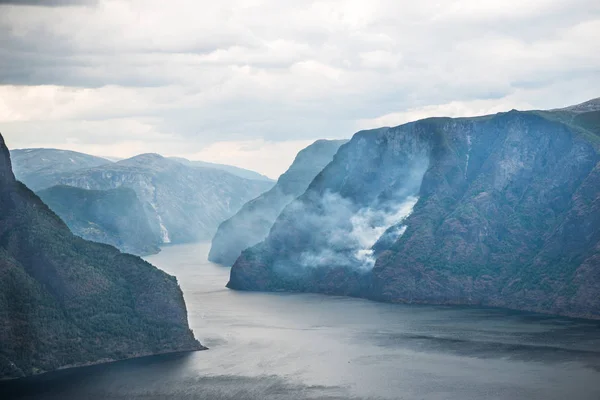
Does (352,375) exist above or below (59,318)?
below

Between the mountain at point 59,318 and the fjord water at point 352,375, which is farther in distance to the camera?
the mountain at point 59,318

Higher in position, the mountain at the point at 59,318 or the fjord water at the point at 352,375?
the mountain at the point at 59,318

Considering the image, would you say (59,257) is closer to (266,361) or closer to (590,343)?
(266,361)

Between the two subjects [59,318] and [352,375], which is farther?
[59,318]

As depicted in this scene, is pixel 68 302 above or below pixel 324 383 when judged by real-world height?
above

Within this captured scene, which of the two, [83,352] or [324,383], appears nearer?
[324,383]

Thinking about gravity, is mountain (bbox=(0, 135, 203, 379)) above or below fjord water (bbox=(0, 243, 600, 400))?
above

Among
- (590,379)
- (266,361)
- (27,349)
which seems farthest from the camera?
(266,361)

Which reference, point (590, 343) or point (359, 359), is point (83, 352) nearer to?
point (359, 359)

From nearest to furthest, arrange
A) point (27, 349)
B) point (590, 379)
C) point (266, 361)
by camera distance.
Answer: point (590, 379), point (27, 349), point (266, 361)

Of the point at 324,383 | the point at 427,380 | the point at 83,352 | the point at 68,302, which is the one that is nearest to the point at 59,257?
the point at 68,302

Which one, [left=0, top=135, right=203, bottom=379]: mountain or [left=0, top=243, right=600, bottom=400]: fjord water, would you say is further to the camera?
[left=0, top=135, right=203, bottom=379]: mountain
